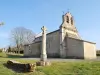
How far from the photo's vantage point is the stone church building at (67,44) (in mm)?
30078

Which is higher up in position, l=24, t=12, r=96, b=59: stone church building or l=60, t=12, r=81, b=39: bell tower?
l=60, t=12, r=81, b=39: bell tower

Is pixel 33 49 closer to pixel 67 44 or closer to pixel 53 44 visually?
pixel 53 44

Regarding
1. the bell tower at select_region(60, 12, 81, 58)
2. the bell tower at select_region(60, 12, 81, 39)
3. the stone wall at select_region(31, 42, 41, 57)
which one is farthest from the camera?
the stone wall at select_region(31, 42, 41, 57)

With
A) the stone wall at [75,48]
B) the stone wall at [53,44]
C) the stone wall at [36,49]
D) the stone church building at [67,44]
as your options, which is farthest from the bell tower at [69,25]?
the stone wall at [36,49]

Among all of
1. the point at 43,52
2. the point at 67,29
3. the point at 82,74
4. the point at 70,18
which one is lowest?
the point at 82,74

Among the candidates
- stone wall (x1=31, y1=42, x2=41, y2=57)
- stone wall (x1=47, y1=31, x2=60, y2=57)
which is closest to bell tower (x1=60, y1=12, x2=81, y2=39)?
stone wall (x1=47, y1=31, x2=60, y2=57)

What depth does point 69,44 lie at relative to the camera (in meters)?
32.4

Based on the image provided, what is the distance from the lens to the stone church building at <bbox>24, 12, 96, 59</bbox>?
3008 cm

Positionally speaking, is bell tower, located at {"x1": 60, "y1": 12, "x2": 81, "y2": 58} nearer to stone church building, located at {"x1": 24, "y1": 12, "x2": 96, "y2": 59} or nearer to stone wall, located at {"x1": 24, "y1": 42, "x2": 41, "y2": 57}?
stone church building, located at {"x1": 24, "y1": 12, "x2": 96, "y2": 59}

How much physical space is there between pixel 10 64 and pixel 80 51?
1943cm

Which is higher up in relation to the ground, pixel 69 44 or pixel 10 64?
pixel 69 44

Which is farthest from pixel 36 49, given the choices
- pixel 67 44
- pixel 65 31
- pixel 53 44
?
pixel 67 44

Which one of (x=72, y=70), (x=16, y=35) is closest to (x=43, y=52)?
(x=72, y=70)

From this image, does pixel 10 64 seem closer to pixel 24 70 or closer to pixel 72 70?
pixel 24 70
